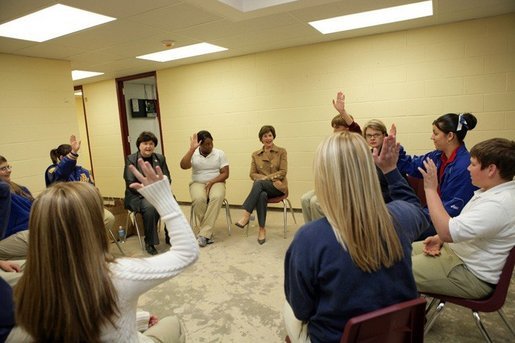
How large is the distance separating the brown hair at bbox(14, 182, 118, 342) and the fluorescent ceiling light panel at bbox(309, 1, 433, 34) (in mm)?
3263

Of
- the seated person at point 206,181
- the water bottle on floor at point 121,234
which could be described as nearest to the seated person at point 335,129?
the seated person at point 206,181

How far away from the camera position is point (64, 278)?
0.92 metres

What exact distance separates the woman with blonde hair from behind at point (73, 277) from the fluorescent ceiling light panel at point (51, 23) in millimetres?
2450

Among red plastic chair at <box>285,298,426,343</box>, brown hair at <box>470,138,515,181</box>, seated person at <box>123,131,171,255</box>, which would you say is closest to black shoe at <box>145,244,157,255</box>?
seated person at <box>123,131,171,255</box>

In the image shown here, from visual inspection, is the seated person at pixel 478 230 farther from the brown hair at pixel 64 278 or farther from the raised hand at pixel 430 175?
the brown hair at pixel 64 278

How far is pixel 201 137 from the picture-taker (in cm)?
398

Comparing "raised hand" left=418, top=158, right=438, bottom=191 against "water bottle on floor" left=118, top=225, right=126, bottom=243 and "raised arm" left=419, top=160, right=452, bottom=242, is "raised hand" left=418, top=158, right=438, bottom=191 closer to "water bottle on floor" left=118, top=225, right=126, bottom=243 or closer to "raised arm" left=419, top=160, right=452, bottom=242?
"raised arm" left=419, top=160, right=452, bottom=242

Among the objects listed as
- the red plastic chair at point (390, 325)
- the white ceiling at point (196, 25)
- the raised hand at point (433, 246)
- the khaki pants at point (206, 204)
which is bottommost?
the khaki pants at point (206, 204)

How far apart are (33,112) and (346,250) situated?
4.43 m

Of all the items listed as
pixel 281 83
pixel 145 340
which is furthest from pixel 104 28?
pixel 145 340

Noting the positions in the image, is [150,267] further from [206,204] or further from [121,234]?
[121,234]

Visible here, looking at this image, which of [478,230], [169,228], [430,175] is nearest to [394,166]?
[430,175]

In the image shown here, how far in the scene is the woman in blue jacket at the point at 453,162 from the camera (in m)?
2.19

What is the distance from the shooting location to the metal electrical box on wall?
256 inches
